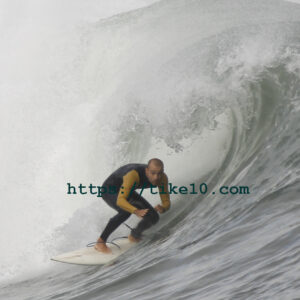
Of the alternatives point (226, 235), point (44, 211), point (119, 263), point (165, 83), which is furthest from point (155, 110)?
point (226, 235)

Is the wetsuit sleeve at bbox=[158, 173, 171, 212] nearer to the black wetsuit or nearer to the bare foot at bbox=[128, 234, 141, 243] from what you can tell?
the black wetsuit

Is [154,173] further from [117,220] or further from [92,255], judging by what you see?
[92,255]

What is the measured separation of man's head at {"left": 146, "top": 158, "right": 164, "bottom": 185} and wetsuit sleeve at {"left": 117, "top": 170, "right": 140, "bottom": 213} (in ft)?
0.66

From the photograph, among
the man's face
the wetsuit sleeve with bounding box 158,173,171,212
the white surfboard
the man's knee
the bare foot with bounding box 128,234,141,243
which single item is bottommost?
the white surfboard

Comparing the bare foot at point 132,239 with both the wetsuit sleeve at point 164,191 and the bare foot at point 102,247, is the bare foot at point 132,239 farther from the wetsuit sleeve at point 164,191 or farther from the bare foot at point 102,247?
the wetsuit sleeve at point 164,191

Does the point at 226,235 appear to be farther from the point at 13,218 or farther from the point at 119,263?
the point at 13,218

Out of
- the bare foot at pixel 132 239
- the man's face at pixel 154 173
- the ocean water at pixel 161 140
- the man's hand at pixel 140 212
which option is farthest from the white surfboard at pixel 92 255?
the man's face at pixel 154 173

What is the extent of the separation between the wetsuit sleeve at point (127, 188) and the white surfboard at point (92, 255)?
2.26 feet

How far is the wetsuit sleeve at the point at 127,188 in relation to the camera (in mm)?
7283

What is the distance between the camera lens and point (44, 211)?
10094 millimetres

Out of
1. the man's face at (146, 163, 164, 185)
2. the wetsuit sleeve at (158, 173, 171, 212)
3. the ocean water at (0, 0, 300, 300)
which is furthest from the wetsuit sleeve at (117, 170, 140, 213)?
the ocean water at (0, 0, 300, 300)

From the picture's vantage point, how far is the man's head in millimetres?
7266

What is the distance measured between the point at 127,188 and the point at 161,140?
274cm

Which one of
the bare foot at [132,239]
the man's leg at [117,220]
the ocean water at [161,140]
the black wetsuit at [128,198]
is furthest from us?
the bare foot at [132,239]
